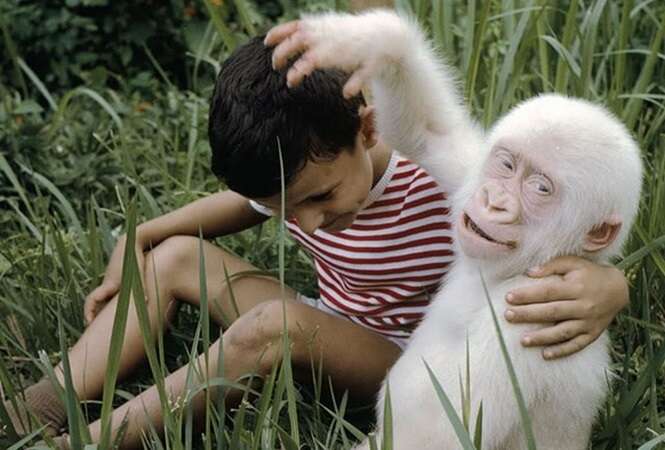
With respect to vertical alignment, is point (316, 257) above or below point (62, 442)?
above

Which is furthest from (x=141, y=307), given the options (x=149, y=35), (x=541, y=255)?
(x=149, y=35)

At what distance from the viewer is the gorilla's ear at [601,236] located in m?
2.45

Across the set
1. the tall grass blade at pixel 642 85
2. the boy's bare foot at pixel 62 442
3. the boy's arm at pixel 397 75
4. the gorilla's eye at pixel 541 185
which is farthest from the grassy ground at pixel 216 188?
the gorilla's eye at pixel 541 185

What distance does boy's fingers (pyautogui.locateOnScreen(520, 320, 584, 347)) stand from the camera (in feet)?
7.97

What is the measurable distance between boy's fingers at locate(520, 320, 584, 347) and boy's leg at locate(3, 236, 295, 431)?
2.94ft

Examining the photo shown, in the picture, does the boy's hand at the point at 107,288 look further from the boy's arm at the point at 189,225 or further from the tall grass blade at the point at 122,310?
the tall grass blade at the point at 122,310

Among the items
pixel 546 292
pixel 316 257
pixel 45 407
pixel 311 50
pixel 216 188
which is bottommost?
pixel 45 407

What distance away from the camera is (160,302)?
10.5 ft

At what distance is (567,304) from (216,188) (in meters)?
1.67

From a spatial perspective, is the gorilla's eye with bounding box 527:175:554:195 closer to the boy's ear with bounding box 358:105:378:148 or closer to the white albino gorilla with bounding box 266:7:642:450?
the white albino gorilla with bounding box 266:7:642:450

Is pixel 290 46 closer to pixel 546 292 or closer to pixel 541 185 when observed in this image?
pixel 541 185

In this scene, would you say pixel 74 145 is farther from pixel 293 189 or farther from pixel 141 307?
pixel 141 307

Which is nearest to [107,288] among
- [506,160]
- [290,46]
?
[290,46]

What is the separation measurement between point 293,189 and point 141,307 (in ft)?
1.78
